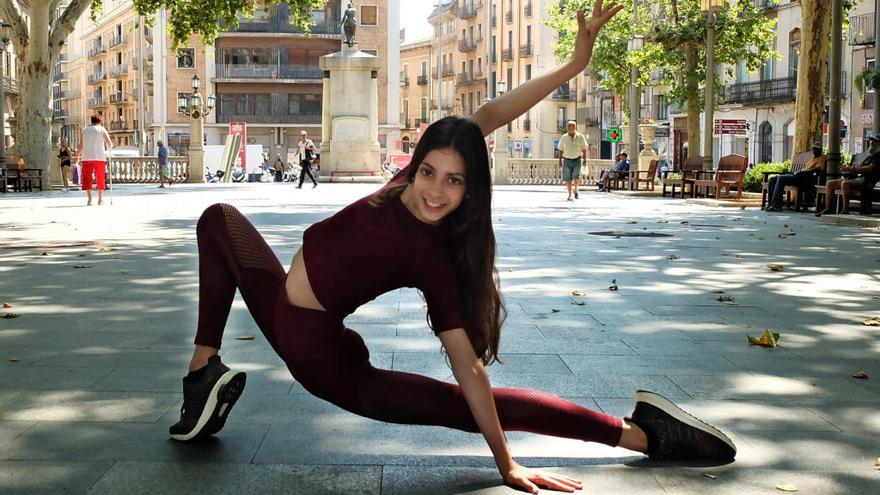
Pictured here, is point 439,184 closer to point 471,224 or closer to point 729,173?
point 471,224

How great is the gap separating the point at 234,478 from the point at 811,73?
23.5 metres

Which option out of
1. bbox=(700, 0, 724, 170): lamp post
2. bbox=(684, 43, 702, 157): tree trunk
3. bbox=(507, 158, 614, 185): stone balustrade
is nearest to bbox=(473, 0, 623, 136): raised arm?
bbox=(700, 0, 724, 170): lamp post

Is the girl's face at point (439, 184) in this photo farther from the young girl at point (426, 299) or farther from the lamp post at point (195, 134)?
the lamp post at point (195, 134)

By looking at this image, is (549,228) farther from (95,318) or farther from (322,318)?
(322,318)

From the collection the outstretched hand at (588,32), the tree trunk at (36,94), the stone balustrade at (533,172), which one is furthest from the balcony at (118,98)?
the outstretched hand at (588,32)

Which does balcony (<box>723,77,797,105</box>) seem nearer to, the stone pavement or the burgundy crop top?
the stone pavement

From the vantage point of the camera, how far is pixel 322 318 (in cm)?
346

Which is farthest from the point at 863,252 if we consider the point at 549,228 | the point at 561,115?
the point at 561,115

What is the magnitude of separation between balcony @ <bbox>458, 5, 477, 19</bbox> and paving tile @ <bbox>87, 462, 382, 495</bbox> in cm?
9139

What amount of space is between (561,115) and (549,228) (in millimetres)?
71443

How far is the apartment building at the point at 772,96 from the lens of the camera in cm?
5203

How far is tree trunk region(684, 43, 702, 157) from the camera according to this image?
1463 inches

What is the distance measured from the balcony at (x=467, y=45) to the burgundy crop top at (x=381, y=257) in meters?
91.3

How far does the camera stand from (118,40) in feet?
310
